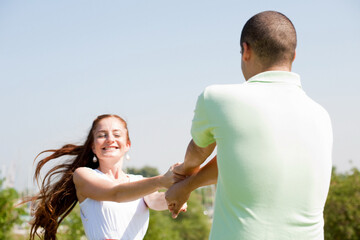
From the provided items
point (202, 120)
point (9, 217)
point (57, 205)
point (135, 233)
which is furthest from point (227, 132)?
point (9, 217)

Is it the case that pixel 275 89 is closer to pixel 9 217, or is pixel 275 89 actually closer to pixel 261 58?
pixel 261 58

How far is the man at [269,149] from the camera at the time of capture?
7.40 feet

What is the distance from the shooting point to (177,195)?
3.69m

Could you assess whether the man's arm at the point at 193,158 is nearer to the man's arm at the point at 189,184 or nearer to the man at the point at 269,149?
the man's arm at the point at 189,184

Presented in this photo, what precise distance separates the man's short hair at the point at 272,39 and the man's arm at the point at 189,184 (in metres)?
1.13

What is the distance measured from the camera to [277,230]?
2.25m

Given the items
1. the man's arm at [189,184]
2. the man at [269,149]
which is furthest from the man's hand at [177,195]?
the man at [269,149]

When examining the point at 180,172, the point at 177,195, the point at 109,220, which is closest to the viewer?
the point at 180,172

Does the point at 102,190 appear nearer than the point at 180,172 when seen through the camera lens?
No

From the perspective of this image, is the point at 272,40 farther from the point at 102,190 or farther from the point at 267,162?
the point at 102,190

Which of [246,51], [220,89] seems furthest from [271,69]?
[220,89]

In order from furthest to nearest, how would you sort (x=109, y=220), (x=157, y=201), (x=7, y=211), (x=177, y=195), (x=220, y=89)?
(x=7, y=211) → (x=157, y=201) → (x=109, y=220) → (x=177, y=195) → (x=220, y=89)

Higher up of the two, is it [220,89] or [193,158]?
[220,89]

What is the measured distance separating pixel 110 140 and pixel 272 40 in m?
2.18
